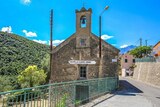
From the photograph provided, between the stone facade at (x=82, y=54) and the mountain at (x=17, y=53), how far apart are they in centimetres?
2626

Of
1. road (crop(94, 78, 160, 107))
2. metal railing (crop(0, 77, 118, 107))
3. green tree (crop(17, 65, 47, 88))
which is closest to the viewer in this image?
metal railing (crop(0, 77, 118, 107))

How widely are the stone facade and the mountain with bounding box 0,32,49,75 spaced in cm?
2626

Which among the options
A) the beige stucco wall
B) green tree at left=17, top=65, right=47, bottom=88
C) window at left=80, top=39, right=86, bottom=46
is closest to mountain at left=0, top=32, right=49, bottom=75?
green tree at left=17, top=65, right=47, bottom=88


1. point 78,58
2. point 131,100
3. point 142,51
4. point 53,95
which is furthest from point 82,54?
point 142,51

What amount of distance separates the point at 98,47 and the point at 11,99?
45.0 feet

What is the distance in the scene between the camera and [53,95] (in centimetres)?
666

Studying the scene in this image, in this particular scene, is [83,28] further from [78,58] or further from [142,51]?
[142,51]

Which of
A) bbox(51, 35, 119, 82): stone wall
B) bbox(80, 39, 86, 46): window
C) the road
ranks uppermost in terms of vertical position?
bbox(80, 39, 86, 46): window

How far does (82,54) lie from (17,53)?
40.5 metres

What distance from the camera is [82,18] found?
60.6ft

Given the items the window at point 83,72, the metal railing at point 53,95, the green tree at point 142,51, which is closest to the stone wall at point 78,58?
the window at point 83,72

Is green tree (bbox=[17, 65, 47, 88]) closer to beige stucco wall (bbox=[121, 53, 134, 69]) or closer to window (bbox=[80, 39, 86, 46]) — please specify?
window (bbox=[80, 39, 86, 46])

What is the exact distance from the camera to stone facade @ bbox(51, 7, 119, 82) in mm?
17844

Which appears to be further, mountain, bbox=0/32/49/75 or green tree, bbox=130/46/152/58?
green tree, bbox=130/46/152/58
